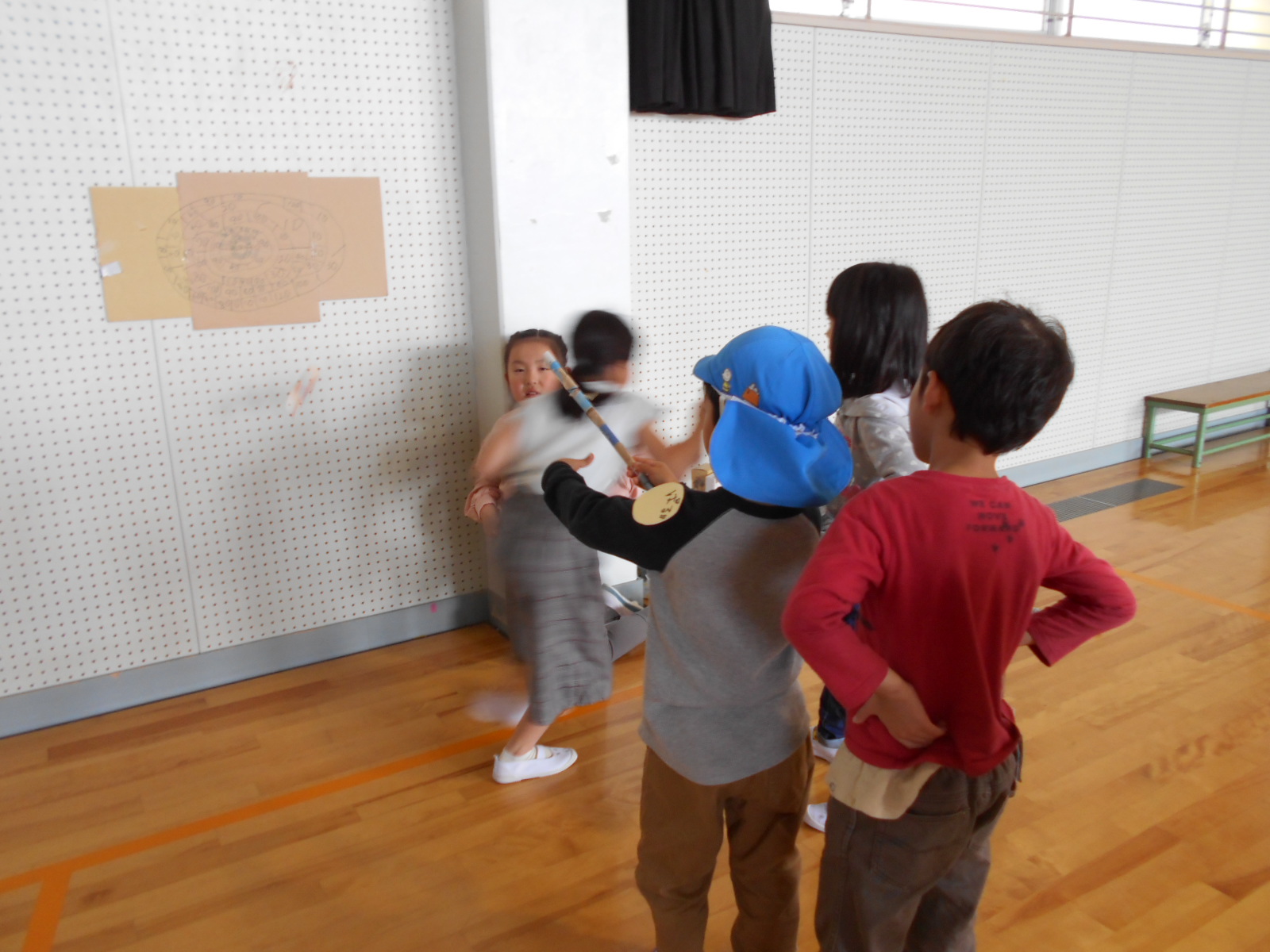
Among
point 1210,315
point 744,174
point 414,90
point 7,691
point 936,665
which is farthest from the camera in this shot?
point 1210,315

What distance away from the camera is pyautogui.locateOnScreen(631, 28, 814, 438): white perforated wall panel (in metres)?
3.20

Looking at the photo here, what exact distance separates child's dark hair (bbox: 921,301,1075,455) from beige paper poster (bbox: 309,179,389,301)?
2063 mm

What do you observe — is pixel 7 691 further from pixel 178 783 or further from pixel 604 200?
pixel 604 200

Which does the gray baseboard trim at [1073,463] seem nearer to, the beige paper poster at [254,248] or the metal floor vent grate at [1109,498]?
the metal floor vent grate at [1109,498]

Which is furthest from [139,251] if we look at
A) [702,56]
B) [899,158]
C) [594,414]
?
[899,158]

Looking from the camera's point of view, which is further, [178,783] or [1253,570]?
[1253,570]

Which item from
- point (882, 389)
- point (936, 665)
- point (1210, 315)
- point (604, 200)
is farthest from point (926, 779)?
point (1210, 315)

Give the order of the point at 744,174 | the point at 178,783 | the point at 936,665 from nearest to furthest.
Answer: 1. the point at 936,665
2. the point at 178,783
3. the point at 744,174

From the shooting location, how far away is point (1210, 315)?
16.9ft

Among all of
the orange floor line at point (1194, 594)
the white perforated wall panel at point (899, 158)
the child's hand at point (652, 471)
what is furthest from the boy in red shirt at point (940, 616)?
the white perforated wall panel at point (899, 158)

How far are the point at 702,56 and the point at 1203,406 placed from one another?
3.32 m

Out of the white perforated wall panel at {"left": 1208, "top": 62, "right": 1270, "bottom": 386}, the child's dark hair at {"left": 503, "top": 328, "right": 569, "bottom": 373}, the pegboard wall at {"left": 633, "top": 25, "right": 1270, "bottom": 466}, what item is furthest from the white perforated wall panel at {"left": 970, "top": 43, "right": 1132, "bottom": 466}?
the child's dark hair at {"left": 503, "top": 328, "right": 569, "bottom": 373}

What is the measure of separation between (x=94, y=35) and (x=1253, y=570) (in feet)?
13.8

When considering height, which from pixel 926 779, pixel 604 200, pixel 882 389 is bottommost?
pixel 926 779
